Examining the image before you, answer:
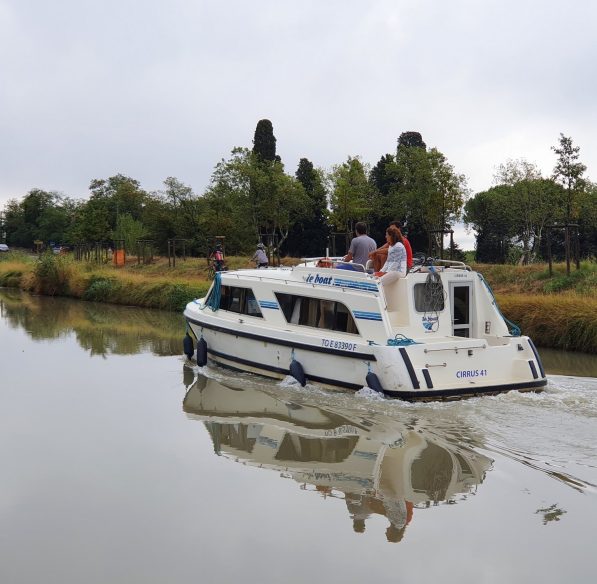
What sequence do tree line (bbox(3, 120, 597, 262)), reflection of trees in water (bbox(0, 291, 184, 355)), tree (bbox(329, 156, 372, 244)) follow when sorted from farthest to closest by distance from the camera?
tree (bbox(329, 156, 372, 244))
tree line (bbox(3, 120, 597, 262))
reflection of trees in water (bbox(0, 291, 184, 355))

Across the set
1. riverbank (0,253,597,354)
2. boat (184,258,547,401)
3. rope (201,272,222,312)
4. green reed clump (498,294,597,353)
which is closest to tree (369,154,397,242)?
riverbank (0,253,597,354)

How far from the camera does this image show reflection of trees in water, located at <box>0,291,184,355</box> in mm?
18578

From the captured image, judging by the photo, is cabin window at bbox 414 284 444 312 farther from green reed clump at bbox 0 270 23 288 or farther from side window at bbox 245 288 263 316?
green reed clump at bbox 0 270 23 288

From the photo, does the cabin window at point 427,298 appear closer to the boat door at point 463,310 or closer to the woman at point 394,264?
the woman at point 394,264

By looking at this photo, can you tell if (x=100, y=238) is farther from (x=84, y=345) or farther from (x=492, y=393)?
(x=492, y=393)

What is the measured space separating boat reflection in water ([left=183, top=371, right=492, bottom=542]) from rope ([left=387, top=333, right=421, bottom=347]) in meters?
1.06

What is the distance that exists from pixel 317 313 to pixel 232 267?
792 inches

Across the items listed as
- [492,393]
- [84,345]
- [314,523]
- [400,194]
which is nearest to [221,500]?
[314,523]

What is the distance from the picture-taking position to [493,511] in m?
7.21

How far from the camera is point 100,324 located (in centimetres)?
2352

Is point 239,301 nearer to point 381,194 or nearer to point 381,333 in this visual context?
point 381,333

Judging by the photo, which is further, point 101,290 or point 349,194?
point 349,194

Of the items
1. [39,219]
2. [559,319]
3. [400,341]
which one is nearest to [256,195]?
[559,319]

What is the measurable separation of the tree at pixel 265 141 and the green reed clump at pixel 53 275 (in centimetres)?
1354
